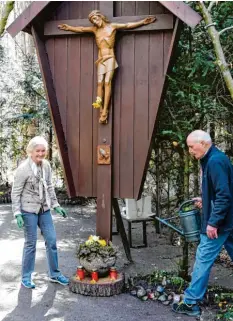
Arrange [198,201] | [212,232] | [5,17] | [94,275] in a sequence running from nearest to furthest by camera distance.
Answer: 1. [212,232]
2. [198,201]
3. [94,275]
4. [5,17]

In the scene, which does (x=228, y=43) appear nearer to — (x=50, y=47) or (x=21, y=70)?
(x=50, y=47)

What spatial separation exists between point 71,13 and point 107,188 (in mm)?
1920

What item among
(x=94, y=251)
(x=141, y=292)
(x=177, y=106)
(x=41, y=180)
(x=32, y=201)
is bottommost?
(x=141, y=292)

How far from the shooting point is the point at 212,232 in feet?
11.9

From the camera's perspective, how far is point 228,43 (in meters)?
5.00

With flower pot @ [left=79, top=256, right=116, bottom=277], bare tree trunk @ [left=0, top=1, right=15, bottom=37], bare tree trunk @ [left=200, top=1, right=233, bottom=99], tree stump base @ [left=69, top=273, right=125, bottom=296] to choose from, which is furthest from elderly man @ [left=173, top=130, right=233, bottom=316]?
bare tree trunk @ [left=0, top=1, right=15, bottom=37]

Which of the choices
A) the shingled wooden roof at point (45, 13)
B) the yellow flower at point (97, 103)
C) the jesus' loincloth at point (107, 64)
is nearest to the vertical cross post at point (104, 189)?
the yellow flower at point (97, 103)

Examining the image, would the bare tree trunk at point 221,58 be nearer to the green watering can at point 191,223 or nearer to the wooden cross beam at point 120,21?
the wooden cross beam at point 120,21

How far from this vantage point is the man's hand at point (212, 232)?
3631 millimetres

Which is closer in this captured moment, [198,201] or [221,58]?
[221,58]

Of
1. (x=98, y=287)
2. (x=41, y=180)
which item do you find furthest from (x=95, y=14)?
(x=98, y=287)

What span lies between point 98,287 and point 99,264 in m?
0.22

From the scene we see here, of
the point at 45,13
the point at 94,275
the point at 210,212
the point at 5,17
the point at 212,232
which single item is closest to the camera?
the point at 212,232

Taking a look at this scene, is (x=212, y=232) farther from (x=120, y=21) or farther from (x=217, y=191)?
(x=120, y=21)
